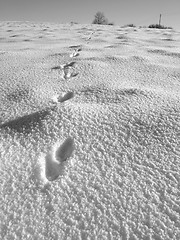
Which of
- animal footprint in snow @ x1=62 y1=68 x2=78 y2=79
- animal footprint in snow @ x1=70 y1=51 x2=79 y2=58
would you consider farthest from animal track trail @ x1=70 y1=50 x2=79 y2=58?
animal footprint in snow @ x1=62 y1=68 x2=78 y2=79

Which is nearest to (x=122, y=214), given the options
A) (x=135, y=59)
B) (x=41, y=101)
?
(x=41, y=101)

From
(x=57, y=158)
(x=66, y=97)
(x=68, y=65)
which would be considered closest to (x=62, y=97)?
(x=66, y=97)

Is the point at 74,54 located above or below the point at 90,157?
above

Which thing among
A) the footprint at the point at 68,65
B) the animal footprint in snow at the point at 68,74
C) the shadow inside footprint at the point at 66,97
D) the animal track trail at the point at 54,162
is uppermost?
the footprint at the point at 68,65

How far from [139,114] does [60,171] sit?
0.42 meters

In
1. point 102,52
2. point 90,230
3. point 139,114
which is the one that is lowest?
point 90,230

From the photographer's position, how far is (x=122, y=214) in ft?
2.02

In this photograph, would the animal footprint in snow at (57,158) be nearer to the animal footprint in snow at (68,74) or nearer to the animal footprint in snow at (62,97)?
the animal footprint in snow at (62,97)

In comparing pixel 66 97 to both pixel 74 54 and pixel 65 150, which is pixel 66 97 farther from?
pixel 74 54

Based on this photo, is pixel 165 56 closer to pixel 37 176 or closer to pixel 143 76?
pixel 143 76

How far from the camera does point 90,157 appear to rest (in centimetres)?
81

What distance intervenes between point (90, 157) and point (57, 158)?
0.36 ft

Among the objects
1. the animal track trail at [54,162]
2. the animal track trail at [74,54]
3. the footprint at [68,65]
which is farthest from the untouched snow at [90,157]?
the animal track trail at [74,54]

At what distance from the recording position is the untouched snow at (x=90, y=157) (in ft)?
1.98
